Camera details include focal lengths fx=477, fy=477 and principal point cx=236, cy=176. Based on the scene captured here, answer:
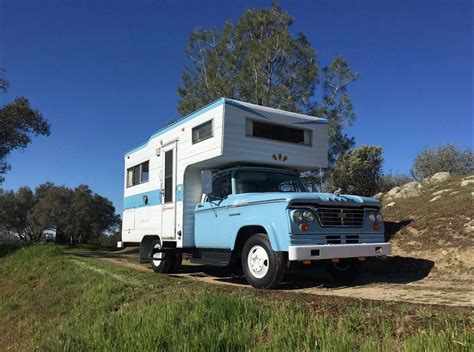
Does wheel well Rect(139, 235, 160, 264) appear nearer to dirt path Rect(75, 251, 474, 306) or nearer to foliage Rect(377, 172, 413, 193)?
dirt path Rect(75, 251, 474, 306)

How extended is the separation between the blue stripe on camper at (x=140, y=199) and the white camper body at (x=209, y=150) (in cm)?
3

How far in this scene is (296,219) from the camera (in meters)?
7.39

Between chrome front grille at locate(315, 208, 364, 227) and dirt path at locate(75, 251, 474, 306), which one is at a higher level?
chrome front grille at locate(315, 208, 364, 227)

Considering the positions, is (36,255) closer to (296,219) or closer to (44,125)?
(44,125)

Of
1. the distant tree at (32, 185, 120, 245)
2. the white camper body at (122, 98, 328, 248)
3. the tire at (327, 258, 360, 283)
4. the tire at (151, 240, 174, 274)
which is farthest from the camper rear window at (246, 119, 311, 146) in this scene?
the distant tree at (32, 185, 120, 245)

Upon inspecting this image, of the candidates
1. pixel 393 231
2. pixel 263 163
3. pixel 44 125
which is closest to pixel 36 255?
pixel 44 125

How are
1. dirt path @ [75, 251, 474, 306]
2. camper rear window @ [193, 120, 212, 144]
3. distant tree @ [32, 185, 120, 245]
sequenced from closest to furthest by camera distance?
dirt path @ [75, 251, 474, 306] < camper rear window @ [193, 120, 212, 144] < distant tree @ [32, 185, 120, 245]

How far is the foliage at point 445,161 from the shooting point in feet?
78.7

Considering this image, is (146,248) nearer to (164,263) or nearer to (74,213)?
(164,263)

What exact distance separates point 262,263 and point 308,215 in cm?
112

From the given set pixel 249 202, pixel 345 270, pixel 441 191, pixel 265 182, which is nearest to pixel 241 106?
pixel 265 182

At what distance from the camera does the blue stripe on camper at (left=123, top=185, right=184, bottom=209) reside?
10336 millimetres

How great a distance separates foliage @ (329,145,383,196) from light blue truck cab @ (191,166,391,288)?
12715mm

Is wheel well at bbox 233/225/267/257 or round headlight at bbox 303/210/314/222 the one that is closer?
round headlight at bbox 303/210/314/222
